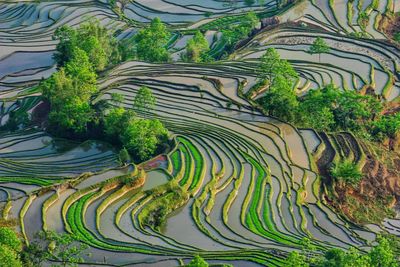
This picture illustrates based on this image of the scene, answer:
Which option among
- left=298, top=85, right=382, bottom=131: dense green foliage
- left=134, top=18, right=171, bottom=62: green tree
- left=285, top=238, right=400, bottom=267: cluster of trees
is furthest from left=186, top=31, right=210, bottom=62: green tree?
left=285, top=238, right=400, bottom=267: cluster of trees

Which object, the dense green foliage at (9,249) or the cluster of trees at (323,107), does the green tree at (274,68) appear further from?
the dense green foliage at (9,249)

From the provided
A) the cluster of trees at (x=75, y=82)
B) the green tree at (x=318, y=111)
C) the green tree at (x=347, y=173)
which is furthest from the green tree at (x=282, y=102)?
the cluster of trees at (x=75, y=82)

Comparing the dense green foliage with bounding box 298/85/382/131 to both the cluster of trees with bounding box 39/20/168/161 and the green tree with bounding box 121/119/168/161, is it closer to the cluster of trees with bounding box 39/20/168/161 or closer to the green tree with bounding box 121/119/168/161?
the cluster of trees with bounding box 39/20/168/161

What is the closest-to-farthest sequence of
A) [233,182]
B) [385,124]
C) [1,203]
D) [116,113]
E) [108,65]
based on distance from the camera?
[1,203]
[233,182]
[116,113]
[385,124]
[108,65]


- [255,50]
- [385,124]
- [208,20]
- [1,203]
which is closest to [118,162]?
[1,203]

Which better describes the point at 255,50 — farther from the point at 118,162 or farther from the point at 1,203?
the point at 1,203

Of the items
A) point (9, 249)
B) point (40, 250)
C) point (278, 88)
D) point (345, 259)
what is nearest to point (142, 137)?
point (278, 88)
